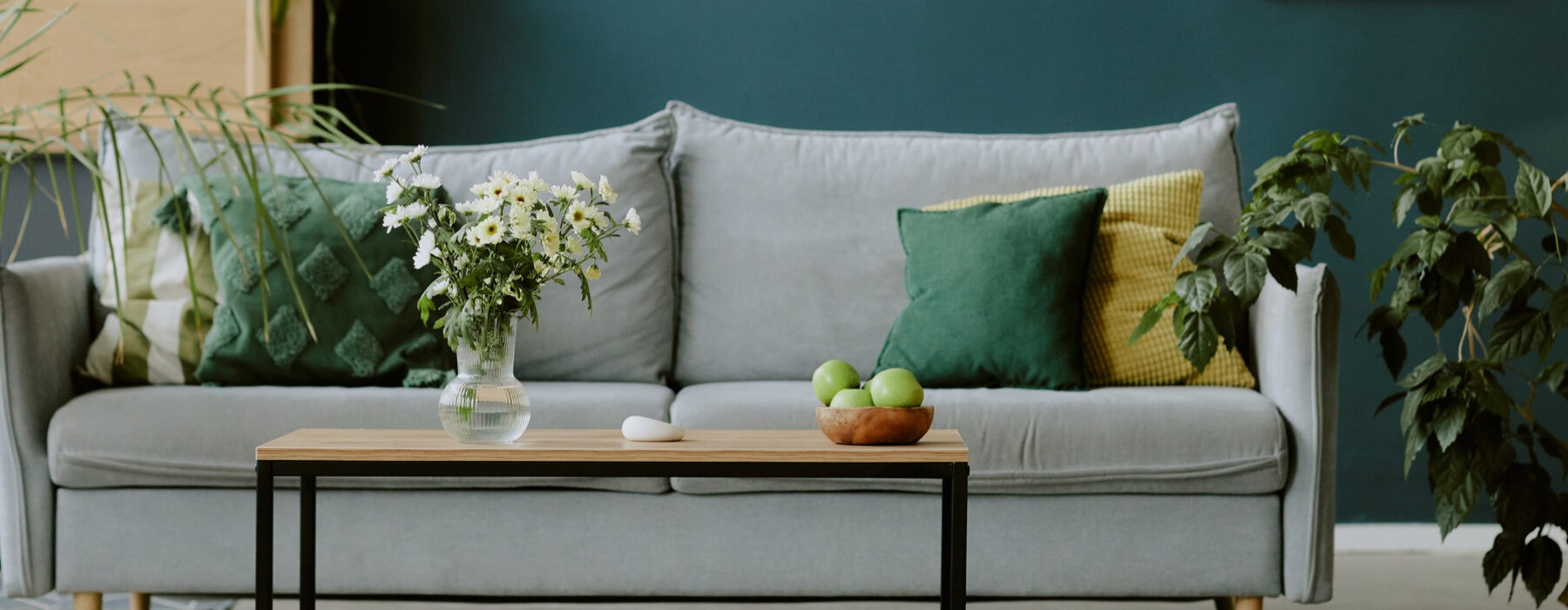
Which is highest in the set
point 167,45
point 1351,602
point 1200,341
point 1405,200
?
point 167,45

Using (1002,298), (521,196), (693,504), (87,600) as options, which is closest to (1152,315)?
(1002,298)

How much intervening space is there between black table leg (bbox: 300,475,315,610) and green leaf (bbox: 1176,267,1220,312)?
1.27 metres

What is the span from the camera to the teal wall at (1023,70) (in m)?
3.10

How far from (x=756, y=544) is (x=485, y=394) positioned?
0.62 metres

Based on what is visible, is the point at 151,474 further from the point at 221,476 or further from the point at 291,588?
the point at 291,588

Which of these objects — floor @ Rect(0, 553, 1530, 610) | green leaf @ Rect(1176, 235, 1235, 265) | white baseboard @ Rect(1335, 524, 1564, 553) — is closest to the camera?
green leaf @ Rect(1176, 235, 1235, 265)

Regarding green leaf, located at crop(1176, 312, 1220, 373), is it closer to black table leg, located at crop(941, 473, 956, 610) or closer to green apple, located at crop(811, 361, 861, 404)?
black table leg, located at crop(941, 473, 956, 610)

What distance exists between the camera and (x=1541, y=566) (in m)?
2.04

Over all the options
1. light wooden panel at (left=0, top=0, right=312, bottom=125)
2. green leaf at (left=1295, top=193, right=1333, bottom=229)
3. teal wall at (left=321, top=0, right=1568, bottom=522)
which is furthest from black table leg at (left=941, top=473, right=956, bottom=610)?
light wooden panel at (left=0, top=0, right=312, bottom=125)

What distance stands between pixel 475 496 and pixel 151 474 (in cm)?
50

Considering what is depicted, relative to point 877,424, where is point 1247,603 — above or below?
below

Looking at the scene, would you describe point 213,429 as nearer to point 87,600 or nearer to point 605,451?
point 87,600

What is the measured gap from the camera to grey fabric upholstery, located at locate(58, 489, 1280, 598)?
204 cm

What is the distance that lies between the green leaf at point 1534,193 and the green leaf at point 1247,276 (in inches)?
16.8
